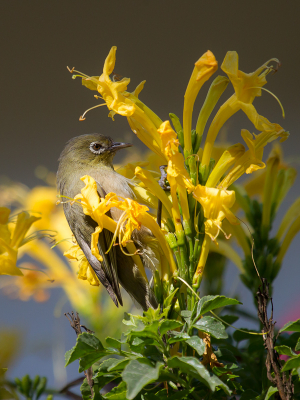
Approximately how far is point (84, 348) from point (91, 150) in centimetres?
48

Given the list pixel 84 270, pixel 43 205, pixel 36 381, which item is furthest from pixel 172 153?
pixel 43 205

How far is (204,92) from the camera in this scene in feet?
5.21

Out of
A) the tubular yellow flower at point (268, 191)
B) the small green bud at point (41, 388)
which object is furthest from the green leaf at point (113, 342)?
the tubular yellow flower at point (268, 191)

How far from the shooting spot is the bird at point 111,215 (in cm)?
58

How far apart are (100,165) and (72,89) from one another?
3.06 feet

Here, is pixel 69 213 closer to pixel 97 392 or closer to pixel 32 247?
pixel 32 247

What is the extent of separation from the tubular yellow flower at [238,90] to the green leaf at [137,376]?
239 mm

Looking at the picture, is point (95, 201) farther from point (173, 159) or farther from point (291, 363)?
point (291, 363)

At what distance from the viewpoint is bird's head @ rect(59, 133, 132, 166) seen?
0.78 m

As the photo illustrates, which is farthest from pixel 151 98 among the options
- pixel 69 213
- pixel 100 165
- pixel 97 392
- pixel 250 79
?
pixel 97 392

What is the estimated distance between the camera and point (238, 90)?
0.43 m

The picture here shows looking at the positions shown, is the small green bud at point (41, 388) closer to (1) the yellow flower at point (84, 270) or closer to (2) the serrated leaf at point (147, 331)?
(1) the yellow flower at point (84, 270)

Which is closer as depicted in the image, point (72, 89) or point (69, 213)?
point (69, 213)

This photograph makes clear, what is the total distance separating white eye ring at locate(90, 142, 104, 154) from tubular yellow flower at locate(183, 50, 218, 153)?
338 millimetres
